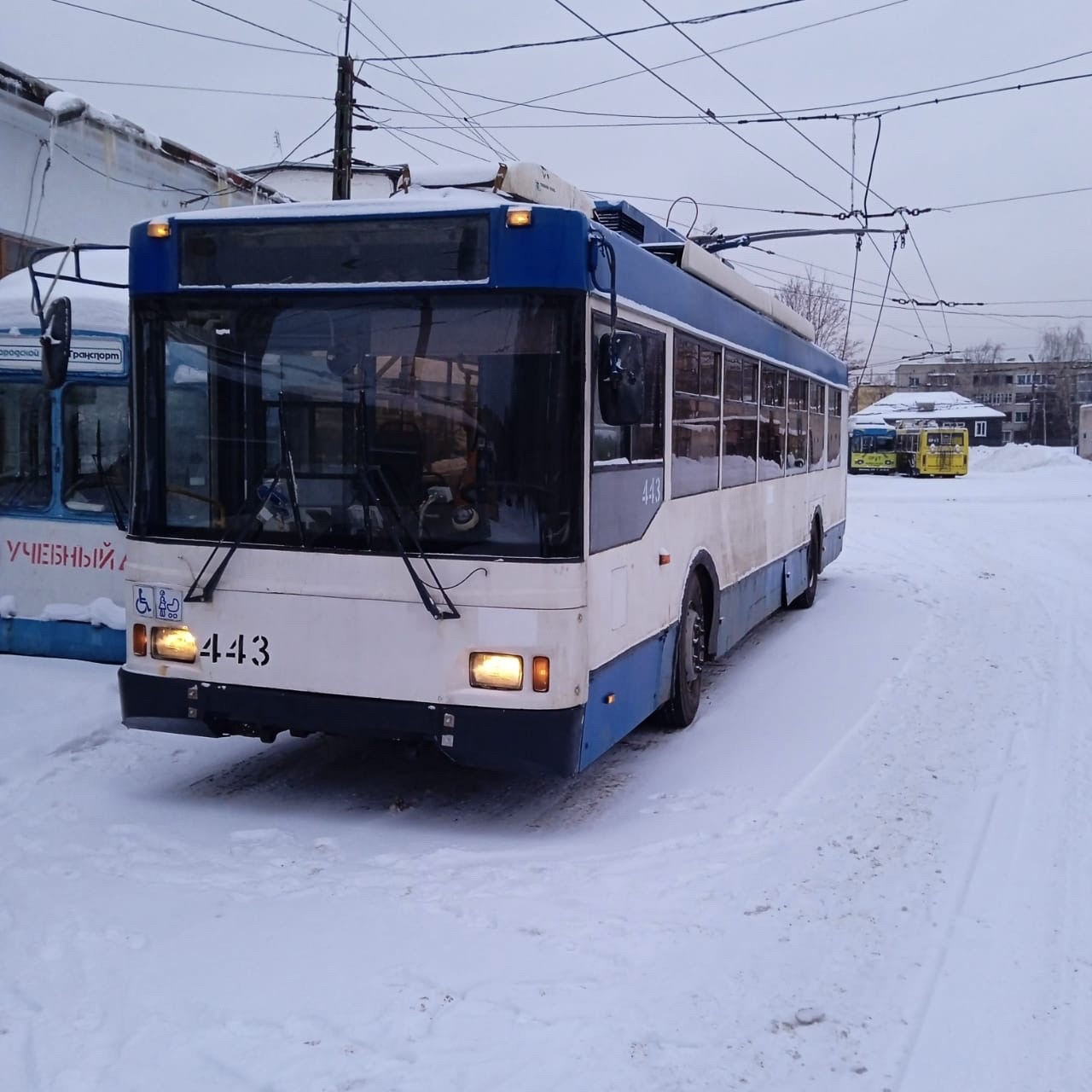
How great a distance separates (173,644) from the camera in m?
6.29

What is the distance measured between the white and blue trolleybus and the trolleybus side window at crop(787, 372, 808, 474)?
18.1 feet

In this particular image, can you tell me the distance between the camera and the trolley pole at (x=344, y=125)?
16047 millimetres

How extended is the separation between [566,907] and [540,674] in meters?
1.08

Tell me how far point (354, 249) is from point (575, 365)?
3.94ft

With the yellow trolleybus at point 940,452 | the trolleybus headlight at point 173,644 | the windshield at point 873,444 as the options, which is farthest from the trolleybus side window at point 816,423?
the windshield at point 873,444

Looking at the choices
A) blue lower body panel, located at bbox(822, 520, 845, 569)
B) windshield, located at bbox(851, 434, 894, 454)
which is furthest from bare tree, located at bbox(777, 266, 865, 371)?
blue lower body panel, located at bbox(822, 520, 845, 569)

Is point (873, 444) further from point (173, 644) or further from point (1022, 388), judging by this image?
point (1022, 388)

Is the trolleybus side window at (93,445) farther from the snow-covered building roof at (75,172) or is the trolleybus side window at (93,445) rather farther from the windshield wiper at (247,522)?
the windshield wiper at (247,522)

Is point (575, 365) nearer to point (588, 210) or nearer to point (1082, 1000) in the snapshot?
point (588, 210)

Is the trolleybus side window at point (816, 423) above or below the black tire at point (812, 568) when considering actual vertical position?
above

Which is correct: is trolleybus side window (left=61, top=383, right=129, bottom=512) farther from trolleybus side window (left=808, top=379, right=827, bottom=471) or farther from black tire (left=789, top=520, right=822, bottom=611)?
black tire (left=789, top=520, right=822, bottom=611)

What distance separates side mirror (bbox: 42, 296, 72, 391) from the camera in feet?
22.4

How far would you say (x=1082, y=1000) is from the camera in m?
4.41

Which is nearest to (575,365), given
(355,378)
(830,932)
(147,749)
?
(355,378)
